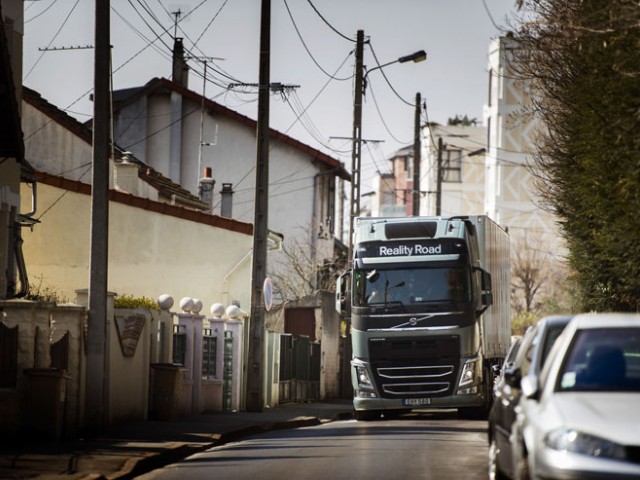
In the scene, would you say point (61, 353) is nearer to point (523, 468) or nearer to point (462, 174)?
point (523, 468)

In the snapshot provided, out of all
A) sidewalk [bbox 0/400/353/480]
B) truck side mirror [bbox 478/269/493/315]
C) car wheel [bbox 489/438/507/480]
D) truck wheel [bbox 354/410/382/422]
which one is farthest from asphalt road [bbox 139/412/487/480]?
truck wheel [bbox 354/410/382/422]

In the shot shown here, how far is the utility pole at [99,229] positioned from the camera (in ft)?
71.0

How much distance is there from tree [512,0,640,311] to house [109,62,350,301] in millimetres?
25825

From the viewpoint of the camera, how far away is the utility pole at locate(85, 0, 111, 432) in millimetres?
21641

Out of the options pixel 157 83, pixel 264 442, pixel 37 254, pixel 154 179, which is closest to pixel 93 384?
pixel 264 442

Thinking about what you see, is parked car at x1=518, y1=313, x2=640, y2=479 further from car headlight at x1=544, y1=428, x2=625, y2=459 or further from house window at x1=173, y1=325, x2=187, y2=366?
house window at x1=173, y1=325, x2=187, y2=366

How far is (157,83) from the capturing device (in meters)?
60.4

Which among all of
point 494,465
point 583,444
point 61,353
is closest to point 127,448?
point 61,353

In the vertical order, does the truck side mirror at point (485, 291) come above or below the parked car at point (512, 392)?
above

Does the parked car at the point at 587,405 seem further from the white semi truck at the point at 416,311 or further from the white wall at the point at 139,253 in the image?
the white wall at the point at 139,253

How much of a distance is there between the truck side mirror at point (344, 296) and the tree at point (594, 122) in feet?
15.1

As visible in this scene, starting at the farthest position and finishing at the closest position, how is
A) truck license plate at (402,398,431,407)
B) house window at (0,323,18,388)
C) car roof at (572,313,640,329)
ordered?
truck license plate at (402,398,431,407) < house window at (0,323,18,388) < car roof at (572,313,640,329)

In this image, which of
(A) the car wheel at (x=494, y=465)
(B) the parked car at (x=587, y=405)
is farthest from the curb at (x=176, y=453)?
(B) the parked car at (x=587, y=405)

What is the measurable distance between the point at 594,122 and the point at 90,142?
81.8ft
